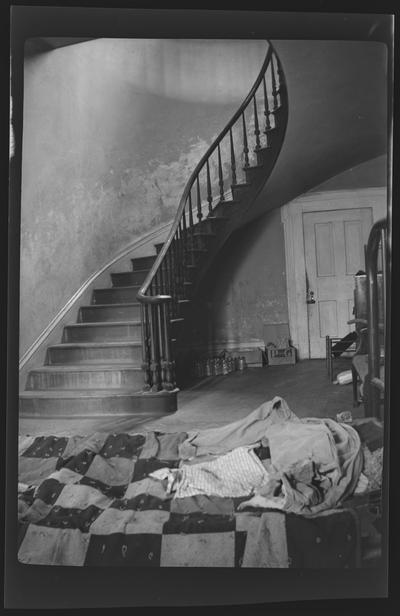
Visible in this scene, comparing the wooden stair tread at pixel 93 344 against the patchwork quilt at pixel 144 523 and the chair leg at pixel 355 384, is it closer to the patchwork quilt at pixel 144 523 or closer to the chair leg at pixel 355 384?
the patchwork quilt at pixel 144 523

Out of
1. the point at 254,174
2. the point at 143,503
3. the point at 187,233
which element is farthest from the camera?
the point at 187,233

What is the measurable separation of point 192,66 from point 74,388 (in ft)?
4.65

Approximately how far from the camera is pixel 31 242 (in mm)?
2018

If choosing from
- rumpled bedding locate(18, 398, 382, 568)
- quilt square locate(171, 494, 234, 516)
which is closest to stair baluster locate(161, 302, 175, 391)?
rumpled bedding locate(18, 398, 382, 568)

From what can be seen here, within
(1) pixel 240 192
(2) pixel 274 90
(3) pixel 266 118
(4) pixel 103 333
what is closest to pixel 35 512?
(4) pixel 103 333

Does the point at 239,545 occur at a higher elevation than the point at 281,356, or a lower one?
lower

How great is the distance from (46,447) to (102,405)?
0.28 meters

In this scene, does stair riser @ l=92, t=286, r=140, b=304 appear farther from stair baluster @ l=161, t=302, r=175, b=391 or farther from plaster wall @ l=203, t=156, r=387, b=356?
plaster wall @ l=203, t=156, r=387, b=356

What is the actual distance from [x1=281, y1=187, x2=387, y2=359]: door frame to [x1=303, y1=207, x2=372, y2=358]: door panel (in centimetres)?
2

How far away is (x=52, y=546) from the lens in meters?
1.89

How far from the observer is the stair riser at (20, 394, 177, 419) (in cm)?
204

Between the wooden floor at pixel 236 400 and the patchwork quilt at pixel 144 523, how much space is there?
0.07 meters

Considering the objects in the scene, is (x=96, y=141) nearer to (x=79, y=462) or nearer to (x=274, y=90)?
(x=274, y=90)

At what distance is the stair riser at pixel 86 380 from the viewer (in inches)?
79.4
